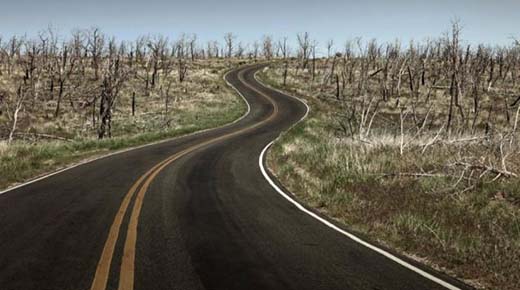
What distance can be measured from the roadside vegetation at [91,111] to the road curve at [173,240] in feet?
13.6

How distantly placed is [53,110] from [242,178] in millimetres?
46906

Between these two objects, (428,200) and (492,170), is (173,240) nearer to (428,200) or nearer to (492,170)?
(428,200)

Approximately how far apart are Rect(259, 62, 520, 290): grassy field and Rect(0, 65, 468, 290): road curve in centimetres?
74

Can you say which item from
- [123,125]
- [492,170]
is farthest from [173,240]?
[123,125]

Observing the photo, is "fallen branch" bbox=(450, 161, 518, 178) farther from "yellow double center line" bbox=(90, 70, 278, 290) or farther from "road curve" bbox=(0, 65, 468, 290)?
"yellow double center line" bbox=(90, 70, 278, 290)

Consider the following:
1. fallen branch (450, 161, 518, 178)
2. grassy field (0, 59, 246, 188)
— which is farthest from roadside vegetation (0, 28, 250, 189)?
fallen branch (450, 161, 518, 178)

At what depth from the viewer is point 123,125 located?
47.5 m

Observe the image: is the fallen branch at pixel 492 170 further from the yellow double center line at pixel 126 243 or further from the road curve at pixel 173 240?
the yellow double center line at pixel 126 243

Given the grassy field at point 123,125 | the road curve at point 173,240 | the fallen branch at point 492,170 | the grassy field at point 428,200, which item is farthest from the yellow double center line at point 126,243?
the fallen branch at point 492,170

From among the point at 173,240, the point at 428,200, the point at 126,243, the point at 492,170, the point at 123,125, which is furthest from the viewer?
the point at 123,125

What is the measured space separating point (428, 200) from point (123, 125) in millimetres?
41793

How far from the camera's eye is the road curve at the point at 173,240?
18.4 feet

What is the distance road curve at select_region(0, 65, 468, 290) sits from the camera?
5.62 m

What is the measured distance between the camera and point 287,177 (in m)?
14.9
